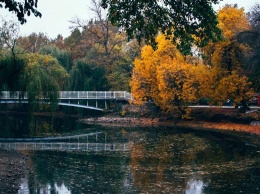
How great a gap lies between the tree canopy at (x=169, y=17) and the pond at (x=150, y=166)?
19.5 ft

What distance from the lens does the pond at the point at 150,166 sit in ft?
50.9

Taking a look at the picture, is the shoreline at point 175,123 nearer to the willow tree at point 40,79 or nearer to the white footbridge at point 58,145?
the willow tree at point 40,79

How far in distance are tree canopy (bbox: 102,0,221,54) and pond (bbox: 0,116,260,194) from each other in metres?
5.95

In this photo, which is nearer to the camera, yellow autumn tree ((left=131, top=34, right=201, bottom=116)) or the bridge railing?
yellow autumn tree ((left=131, top=34, right=201, bottom=116))

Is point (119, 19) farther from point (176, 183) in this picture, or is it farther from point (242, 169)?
point (242, 169)

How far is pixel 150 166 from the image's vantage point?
19.9 meters

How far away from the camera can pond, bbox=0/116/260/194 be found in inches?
610


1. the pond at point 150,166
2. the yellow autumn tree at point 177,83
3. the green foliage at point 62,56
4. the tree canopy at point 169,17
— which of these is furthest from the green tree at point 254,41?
the green foliage at point 62,56

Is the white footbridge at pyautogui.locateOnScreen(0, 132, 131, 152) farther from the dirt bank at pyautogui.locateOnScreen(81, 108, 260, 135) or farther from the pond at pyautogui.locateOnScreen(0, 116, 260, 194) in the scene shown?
the dirt bank at pyautogui.locateOnScreen(81, 108, 260, 135)

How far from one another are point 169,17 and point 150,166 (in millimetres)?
9538

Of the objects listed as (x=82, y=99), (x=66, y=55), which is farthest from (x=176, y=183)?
(x=66, y=55)

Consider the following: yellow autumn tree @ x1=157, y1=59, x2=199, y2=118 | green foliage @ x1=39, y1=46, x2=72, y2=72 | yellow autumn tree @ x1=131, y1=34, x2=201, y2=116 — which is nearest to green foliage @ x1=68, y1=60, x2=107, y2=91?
green foliage @ x1=39, y1=46, x2=72, y2=72

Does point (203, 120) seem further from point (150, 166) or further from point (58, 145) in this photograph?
point (150, 166)

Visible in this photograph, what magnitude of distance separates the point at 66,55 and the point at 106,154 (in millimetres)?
32168
